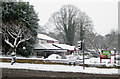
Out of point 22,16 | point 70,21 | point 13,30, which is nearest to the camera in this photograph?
point 13,30

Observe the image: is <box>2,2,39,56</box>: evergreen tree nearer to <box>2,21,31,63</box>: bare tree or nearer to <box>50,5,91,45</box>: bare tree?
<box>2,21,31,63</box>: bare tree

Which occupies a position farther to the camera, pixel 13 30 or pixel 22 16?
pixel 22 16

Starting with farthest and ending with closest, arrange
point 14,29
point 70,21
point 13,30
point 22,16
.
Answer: point 70,21, point 22,16, point 14,29, point 13,30

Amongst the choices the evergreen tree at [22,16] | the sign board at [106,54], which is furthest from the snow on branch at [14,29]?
the sign board at [106,54]

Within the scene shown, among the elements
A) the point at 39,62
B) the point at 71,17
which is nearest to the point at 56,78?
the point at 39,62

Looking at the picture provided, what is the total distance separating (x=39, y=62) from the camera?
71.0ft

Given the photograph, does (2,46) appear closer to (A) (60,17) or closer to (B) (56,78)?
(B) (56,78)

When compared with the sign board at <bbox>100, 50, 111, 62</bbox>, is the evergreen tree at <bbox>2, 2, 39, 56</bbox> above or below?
above

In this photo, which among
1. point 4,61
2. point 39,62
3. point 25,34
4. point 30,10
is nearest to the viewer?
point 39,62

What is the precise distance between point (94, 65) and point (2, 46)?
65.8 ft

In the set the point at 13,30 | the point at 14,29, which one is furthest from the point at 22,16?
the point at 13,30

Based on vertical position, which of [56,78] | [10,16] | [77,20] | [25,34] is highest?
[77,20]

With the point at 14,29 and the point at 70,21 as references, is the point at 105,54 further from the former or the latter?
the point at 70,21

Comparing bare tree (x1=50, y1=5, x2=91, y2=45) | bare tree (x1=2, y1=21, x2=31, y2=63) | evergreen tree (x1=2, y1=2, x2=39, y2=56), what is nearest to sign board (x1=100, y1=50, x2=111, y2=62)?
bare tree (x1=2, y1=21, x2=31, y2=63)
